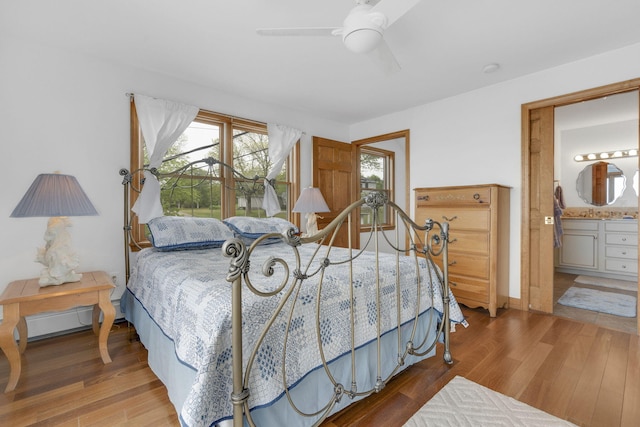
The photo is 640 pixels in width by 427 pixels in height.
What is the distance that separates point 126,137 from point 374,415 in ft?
10.1

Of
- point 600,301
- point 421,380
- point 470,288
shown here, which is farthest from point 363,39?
point 600,301

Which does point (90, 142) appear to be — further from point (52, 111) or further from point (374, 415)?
point (374, 415)

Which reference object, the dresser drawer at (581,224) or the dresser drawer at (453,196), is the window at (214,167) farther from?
the dresser drawer at (581,224)

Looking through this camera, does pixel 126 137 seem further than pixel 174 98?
No

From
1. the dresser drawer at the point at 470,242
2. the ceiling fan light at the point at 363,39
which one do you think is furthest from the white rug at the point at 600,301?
the ceiling fan light at the point at 363,39

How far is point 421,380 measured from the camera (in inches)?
72.8

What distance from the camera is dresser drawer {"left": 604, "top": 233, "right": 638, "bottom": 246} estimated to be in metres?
4.23

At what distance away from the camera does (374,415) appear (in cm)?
154

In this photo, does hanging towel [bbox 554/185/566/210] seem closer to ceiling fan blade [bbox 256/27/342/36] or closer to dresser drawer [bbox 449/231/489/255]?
dresser drawer [bbox 449/231/489/255]

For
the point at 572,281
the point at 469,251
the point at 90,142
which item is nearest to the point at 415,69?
the point at 469,251

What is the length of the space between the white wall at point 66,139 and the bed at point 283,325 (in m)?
0.84

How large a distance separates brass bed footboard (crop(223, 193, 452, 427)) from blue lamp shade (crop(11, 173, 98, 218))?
1313 mm

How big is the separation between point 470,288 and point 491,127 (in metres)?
1.83

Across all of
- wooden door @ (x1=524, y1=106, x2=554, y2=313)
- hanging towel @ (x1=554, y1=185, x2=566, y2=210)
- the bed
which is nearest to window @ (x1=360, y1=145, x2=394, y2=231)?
wooden door @ (x1=524, y1=106, x2=554, y2=313)
